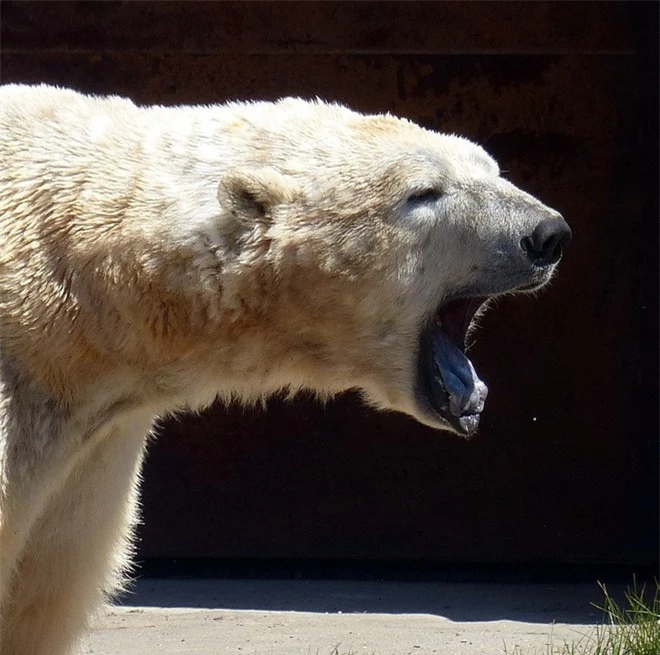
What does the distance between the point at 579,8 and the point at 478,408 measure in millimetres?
3215

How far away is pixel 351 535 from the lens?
20.5ft

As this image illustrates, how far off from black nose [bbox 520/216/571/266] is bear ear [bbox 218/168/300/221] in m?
0.56

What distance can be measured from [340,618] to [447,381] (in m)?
2.53

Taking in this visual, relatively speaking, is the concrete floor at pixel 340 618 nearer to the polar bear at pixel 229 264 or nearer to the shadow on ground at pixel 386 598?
the shadow on ground at pixel 386 598

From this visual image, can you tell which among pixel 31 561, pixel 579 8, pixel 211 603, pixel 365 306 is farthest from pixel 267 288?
pixel 579 8

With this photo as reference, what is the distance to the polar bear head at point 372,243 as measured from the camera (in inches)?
119

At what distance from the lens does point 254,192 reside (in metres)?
2.98

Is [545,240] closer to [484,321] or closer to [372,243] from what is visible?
[372,243]

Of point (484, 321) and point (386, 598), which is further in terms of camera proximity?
point (484, 321)

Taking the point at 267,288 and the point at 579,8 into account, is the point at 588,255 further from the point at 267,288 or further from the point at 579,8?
the point at 267,288

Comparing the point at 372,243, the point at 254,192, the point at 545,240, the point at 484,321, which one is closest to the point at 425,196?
the point at 372,243

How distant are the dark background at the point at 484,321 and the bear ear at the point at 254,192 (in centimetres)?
298

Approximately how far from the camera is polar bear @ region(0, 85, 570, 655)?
9.94ft

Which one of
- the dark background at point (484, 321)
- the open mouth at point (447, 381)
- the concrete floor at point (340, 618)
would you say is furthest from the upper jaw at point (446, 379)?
the dark background at point (484, 321)
